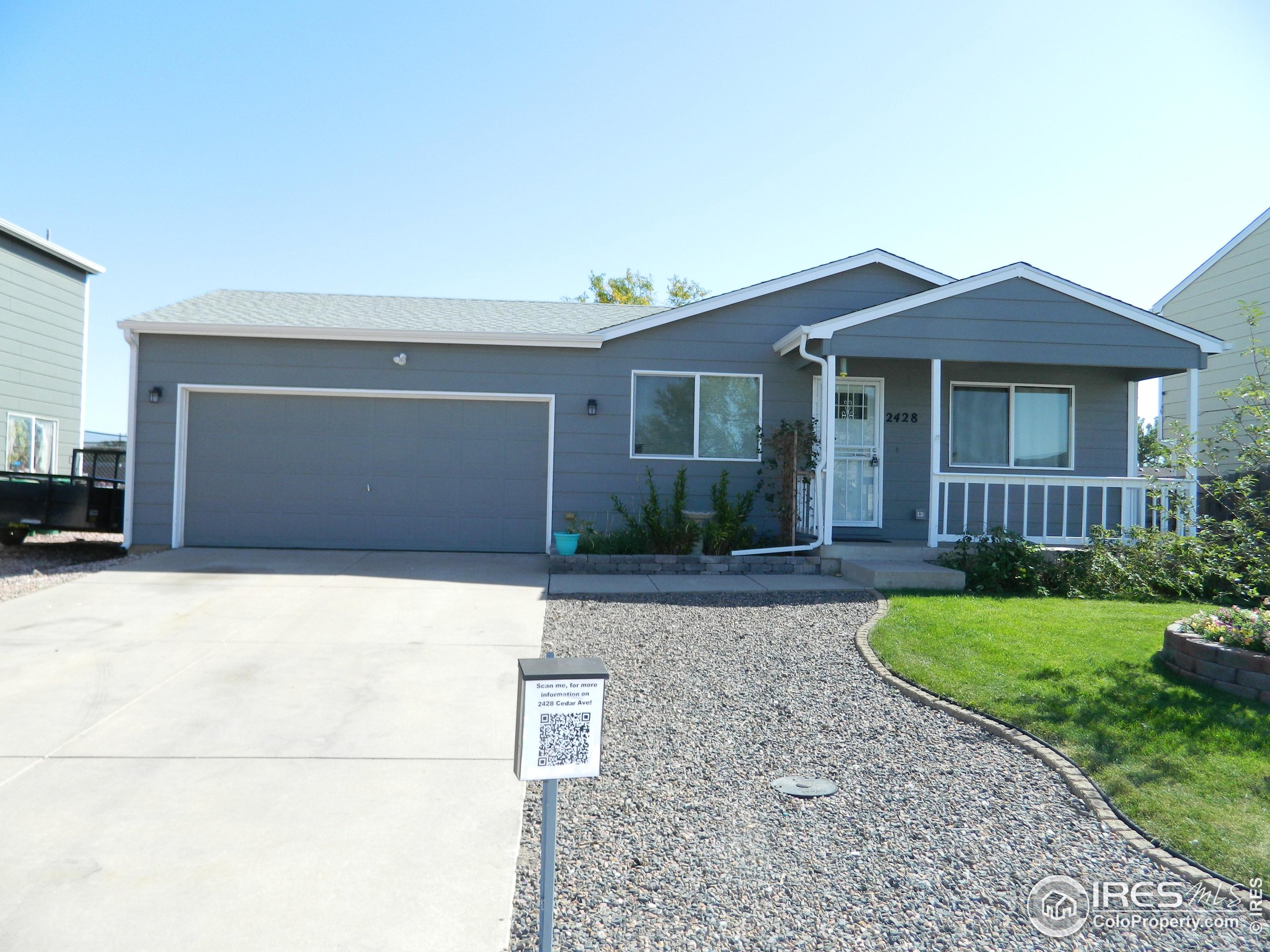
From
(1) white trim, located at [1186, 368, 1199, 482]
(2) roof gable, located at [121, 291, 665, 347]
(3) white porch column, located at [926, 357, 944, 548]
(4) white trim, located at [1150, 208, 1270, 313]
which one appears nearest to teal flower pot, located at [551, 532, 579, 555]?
(2) roof gable, located at [121, 291, 665, 347]

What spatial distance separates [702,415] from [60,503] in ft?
27.9

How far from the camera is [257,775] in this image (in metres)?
3.65

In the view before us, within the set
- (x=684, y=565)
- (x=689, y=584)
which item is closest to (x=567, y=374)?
(x=684, y=565)

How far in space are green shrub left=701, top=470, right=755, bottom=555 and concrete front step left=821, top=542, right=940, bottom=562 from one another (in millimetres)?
1090

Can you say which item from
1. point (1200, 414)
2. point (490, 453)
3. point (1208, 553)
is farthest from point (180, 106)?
point (1200, 414)

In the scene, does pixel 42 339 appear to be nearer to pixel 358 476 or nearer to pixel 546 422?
pixel 358 476

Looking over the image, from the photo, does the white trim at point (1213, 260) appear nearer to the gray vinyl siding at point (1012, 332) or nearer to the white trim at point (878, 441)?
the gray vinyl siding at point (1012, 332)

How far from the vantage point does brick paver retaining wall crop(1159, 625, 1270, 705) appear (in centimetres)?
445

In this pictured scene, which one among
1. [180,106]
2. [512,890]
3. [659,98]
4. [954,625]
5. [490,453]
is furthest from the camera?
[659,98]

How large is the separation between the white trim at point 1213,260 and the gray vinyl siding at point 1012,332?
19.6 ft

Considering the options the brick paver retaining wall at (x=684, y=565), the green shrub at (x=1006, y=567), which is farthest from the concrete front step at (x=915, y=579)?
the brick paver retaining wall at (x=684, y=565)

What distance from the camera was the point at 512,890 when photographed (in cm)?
276

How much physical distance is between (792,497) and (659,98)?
263 inches

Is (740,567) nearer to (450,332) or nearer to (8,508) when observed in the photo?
Answer: (450,332)
